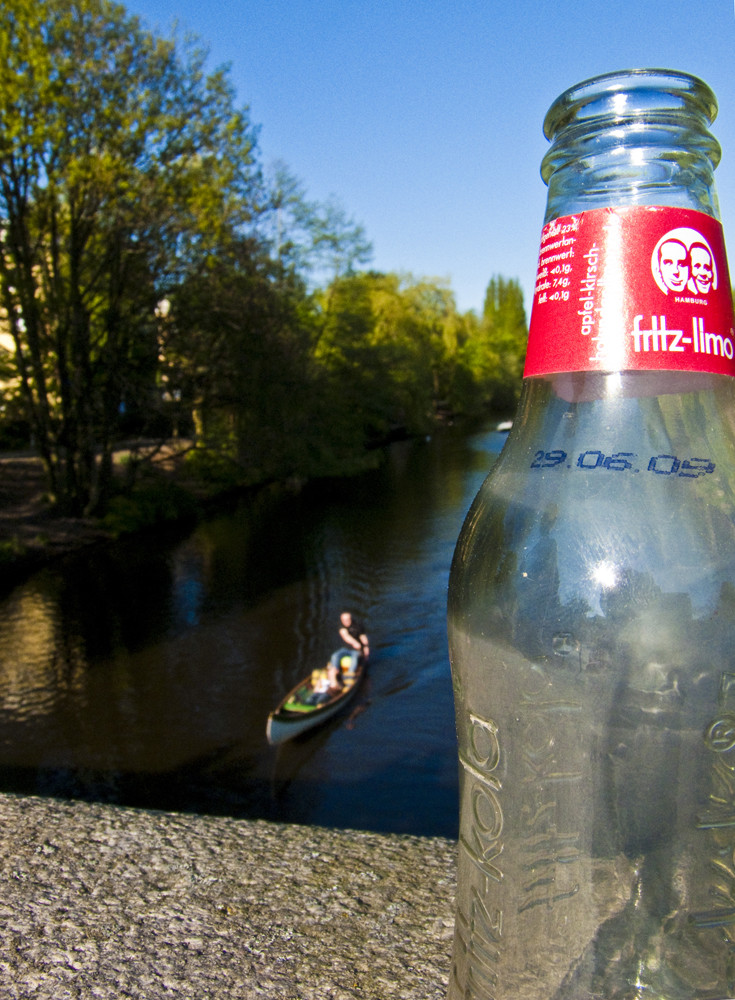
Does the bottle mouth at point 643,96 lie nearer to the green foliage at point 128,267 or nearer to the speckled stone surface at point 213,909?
the speckled stone surface at point 213,909

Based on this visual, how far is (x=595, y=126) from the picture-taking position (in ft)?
3.19

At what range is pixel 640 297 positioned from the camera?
917mm

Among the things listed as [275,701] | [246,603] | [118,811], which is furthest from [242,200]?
[118,811]

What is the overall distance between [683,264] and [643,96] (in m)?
0.21

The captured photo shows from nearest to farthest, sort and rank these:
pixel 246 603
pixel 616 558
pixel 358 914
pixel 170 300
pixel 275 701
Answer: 1. pixel 616 558
2. pixel 358 914
3. pixel 275 701
4. pixel 246 603
5. pixel 170 300

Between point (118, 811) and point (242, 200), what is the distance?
69.6ft

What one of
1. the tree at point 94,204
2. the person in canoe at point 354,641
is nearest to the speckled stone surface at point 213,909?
the person in canoe at point 354,641

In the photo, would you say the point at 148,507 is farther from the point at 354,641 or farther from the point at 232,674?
the point at 354,641

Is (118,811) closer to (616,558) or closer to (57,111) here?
(616,558)

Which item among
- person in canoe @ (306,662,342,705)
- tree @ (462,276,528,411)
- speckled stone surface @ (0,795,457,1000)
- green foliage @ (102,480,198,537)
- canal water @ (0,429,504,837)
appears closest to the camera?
speckled stone surface @ (0,795,457,1000)

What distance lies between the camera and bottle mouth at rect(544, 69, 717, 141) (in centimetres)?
96

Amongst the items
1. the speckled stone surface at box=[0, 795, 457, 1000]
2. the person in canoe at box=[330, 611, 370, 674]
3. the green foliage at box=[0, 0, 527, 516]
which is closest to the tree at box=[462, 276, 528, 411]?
the green foliage at box=[0, 0, 527, 516]

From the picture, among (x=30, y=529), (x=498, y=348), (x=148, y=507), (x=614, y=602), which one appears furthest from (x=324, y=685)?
(x=498, y=348)

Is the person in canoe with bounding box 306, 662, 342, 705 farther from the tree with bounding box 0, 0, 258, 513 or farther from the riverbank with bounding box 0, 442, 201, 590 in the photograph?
the tree with bounding box 0, 0, 258, 513
